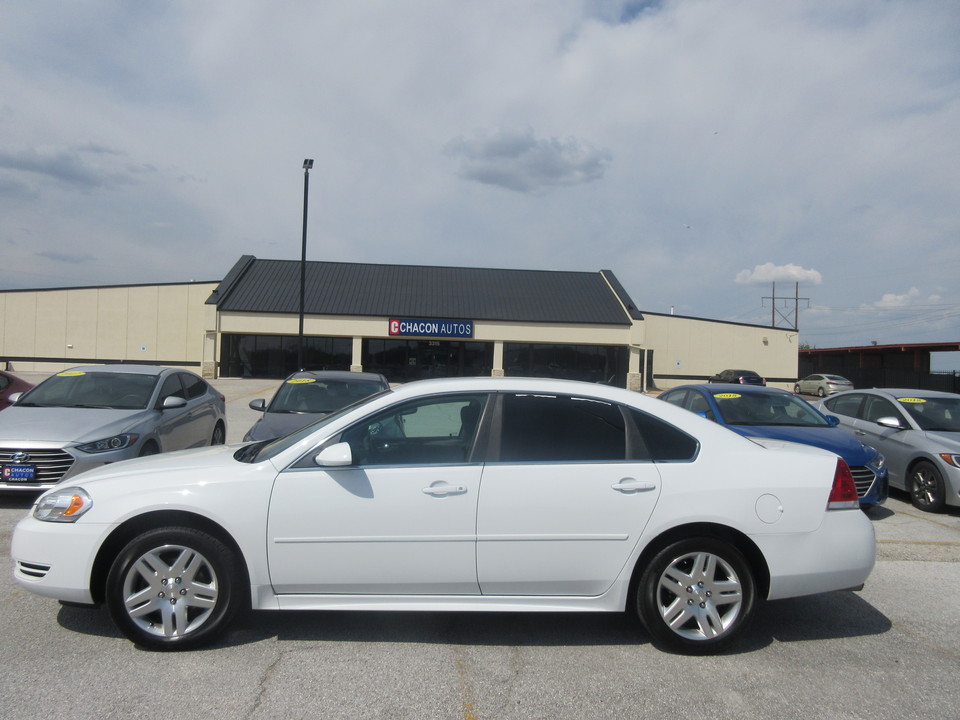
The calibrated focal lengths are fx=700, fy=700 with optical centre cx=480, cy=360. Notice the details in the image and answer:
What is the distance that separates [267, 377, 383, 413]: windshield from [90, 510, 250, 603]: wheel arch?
17.2 feet

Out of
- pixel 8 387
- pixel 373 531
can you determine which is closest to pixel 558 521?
pixel 373 531

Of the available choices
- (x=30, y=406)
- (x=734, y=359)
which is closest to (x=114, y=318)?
(x=30, y=406)

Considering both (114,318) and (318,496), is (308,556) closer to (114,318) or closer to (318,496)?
(318,496)

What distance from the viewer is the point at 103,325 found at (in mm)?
37719

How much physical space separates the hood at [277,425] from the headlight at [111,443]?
3.83 ft

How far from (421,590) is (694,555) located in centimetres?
155

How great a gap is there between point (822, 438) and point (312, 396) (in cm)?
640

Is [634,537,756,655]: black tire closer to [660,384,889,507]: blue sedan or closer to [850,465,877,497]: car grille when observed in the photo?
[660,384,889,507]: blue sedan

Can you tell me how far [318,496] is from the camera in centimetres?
388

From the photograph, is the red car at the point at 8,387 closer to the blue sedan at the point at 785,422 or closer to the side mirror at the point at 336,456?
the side mirror at the point at 336,456

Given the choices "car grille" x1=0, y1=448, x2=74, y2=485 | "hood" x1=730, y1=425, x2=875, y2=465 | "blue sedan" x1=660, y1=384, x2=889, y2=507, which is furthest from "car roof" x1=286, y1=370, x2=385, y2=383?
"hood" x1=730, y1=425, x2=875, y2=465

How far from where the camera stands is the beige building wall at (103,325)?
1460 inches

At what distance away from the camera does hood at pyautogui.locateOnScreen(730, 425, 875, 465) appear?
293 inches

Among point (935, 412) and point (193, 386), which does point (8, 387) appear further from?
point (935, 412)
